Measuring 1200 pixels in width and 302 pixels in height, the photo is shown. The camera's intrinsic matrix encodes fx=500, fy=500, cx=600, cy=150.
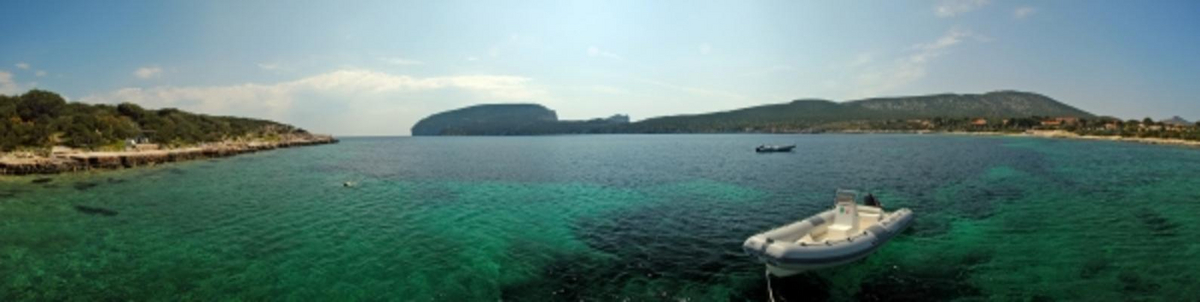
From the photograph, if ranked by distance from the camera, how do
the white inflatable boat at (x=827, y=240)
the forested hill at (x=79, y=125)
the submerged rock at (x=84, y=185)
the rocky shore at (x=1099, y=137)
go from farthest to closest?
the rocky shore at (x=1099, y=137), the forested hill at (x=79, y=125), the submerged rock at (x=84, y=185), the white inflatable boat at (x=827, y=240)

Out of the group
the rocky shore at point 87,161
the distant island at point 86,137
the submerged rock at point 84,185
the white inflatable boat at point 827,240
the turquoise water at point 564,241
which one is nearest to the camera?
the white inflatable boat at point 827,240

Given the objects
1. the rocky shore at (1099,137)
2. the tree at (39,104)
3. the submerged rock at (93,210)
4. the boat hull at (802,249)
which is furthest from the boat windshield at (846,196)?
the rocky shore at (1099,137)

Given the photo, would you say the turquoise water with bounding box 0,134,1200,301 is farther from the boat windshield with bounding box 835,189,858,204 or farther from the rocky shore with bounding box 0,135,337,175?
the rocky shore with bounding box 0,135,337,175

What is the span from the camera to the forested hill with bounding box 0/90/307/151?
62156 mm

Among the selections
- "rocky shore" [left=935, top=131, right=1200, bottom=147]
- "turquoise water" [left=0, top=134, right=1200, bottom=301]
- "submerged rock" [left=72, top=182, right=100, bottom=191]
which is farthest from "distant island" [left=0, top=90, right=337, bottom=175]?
"rocky shore" [left=935, top=131, right=1200, bottom=147]

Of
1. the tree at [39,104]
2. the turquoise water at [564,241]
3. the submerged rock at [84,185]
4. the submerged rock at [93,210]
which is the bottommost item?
the turquoise water at [564,241]

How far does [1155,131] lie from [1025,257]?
14614 cm

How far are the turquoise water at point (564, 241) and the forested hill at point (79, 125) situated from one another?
2863 centimetres

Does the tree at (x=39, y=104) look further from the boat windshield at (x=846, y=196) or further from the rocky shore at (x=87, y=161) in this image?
the boat windshield at (x=846, y=196)

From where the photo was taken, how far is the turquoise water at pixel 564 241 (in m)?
16.0

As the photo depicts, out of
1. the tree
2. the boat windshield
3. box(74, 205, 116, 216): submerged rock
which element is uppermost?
the tree

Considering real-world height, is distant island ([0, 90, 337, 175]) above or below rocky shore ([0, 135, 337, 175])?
above

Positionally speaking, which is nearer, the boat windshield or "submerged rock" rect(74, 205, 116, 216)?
the boat windshield

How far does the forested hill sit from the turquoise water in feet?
93.9
